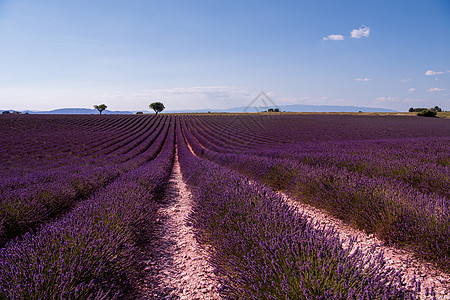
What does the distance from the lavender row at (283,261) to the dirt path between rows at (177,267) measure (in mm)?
212

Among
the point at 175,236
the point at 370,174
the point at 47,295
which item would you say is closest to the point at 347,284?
the point at 47,295

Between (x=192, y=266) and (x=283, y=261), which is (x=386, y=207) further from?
(x=192, y=266)

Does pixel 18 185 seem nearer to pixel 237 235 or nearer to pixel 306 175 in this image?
pixel 237 235

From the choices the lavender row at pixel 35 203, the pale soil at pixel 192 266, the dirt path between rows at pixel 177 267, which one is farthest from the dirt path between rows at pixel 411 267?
the lavender row at pixel 35 203

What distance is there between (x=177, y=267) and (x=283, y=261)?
1395mm

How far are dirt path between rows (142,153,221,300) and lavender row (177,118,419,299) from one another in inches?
8.3

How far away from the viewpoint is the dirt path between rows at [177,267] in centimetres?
203

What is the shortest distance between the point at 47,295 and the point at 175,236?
2066 millimetres

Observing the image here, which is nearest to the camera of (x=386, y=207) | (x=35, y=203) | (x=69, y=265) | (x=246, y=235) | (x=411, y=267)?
(x=69, y=265)

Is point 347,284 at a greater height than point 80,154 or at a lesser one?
greater

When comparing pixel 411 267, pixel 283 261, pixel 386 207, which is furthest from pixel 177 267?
pixel 386 207

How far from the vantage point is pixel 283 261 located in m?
1.58

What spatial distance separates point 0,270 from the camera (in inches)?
56.9

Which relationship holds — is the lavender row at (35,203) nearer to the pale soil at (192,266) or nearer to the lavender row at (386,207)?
the pale soil at (192,266)
